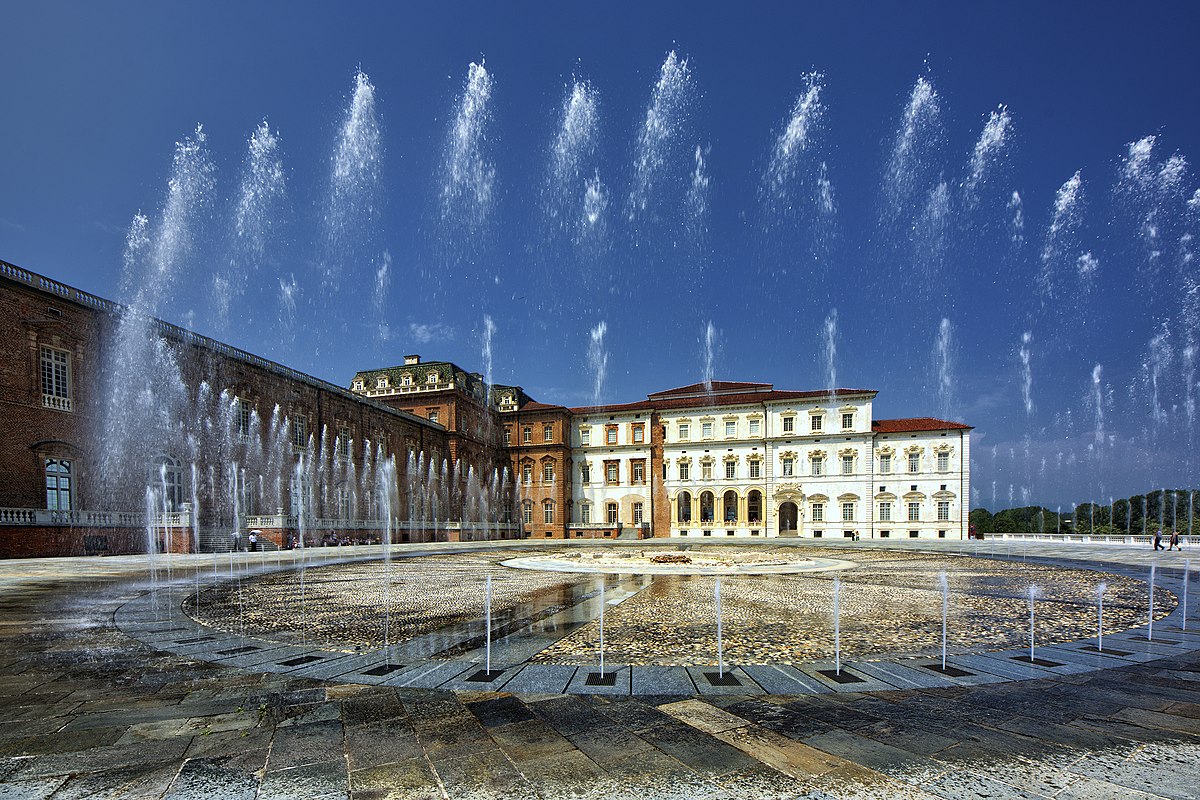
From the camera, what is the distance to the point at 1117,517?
7469 cm

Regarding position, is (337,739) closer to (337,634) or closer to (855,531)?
(337,634)

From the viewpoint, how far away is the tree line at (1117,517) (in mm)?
64312

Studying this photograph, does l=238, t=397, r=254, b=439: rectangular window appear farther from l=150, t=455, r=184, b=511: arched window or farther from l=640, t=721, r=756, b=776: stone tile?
l=640, t=721, r=756, b=776: stone tile

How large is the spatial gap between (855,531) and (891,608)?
47.5 m

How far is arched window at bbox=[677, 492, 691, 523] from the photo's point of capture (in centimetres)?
5875

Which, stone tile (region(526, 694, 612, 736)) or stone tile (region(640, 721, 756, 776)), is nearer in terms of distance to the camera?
stone tile (region(640, 721, 756, 776))

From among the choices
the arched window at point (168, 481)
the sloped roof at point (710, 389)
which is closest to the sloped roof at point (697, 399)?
the sloped roof at point (710, 389)

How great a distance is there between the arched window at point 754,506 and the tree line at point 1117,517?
82.9ft

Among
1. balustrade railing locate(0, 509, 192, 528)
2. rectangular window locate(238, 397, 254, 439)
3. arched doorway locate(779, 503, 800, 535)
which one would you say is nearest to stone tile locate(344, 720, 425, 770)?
balustrade railing locate(0, 509, 192, 528)

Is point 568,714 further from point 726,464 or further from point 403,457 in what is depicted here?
point 726,464

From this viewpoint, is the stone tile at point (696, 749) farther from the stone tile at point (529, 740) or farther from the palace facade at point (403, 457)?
the palace facade at point (403, 457)

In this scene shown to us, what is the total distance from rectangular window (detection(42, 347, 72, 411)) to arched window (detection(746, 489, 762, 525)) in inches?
1998

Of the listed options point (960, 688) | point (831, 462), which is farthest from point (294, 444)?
point (831, 462)

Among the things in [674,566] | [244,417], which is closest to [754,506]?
[674,566]
